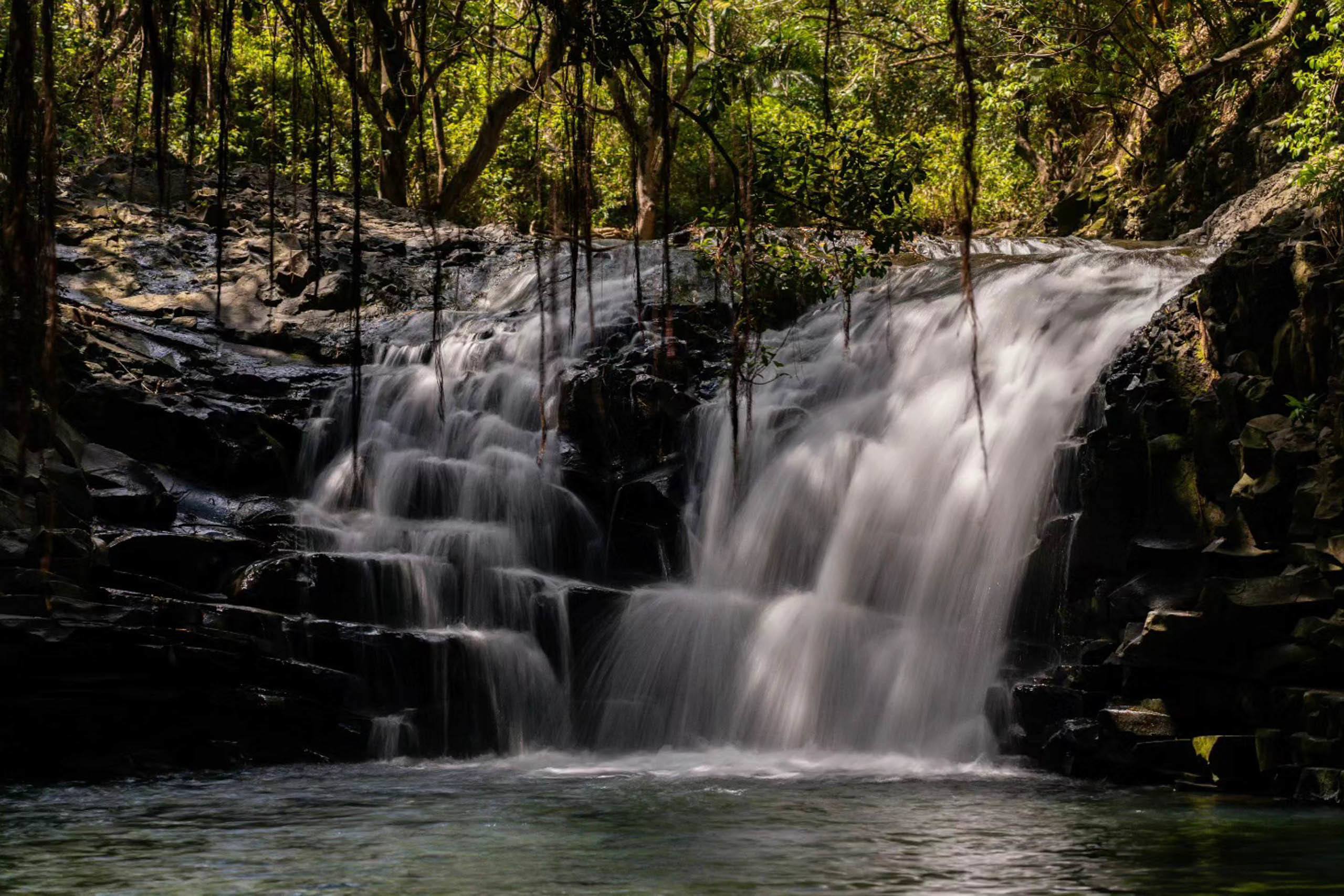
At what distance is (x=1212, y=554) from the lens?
859 centimetres

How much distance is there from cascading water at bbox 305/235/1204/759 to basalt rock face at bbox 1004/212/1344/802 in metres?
0.84

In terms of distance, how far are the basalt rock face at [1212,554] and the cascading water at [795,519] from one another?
33.0 inches

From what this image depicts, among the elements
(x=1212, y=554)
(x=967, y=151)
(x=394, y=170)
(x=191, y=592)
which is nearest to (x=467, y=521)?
(x=191, y=592)

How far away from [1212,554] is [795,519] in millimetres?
4115

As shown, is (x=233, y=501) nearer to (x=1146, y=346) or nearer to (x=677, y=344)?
(x=677, y=344)

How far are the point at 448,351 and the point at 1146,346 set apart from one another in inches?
336

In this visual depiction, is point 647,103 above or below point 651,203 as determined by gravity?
below

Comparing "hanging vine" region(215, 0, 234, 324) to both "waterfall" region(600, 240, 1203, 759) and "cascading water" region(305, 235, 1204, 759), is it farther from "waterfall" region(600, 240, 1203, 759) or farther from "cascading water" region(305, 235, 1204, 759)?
"waterfall" region(600, 240, 1203, 759)

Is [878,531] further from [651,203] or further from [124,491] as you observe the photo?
[651,203]

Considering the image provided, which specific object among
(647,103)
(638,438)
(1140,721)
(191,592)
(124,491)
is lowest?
(1140,721)

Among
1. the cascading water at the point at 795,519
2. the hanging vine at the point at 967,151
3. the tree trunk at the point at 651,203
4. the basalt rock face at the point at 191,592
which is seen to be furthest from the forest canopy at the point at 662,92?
the cascading water at the point at 795,519

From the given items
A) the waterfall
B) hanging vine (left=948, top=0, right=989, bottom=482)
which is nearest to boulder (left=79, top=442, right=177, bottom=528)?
the waterfall

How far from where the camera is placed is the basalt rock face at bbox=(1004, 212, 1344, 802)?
7.93 m

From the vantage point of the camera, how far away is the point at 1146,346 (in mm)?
9805
